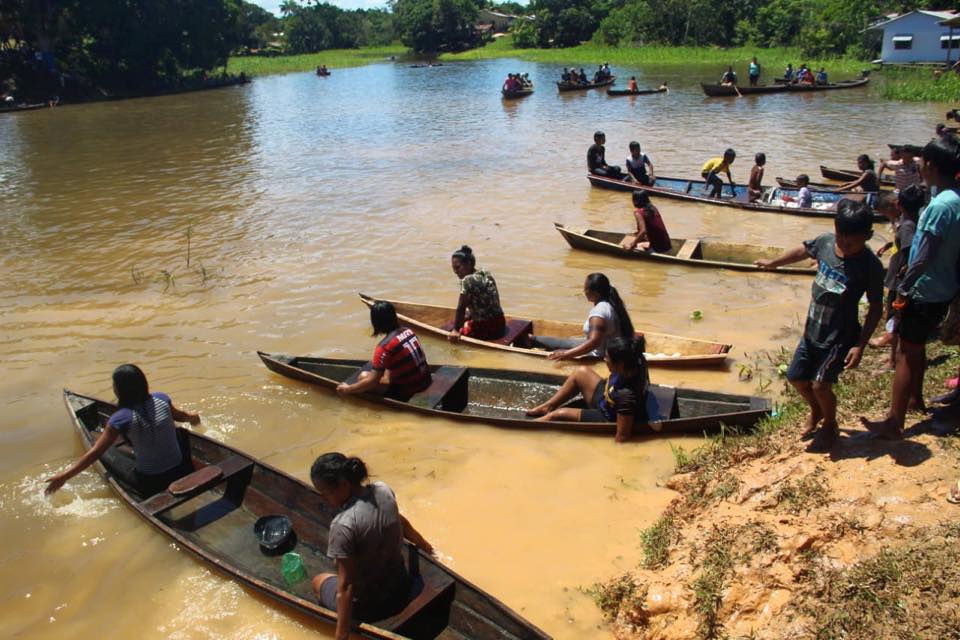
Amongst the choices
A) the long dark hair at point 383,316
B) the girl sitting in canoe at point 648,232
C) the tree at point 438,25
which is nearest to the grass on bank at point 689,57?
the tree at point 438,25

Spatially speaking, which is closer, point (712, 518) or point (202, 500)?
point (712, 518)

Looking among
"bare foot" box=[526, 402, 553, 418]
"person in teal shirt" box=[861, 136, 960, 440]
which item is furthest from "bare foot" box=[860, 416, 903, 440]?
"bare foot" box=[526, 402, 553, 418]

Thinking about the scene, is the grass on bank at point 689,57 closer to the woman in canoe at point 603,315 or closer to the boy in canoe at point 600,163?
the boy in canoe at point 600,163

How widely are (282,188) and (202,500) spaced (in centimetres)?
1336

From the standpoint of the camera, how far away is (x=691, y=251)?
428 inches

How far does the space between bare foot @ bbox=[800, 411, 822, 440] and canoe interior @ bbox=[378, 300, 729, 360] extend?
2.52 metres

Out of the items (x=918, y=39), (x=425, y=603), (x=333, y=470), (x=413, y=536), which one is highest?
(x=918, y=39)

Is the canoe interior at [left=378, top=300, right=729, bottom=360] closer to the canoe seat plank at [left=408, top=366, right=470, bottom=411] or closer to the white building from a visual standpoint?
the canoe seat plank at [left=408, top=366, right=470, bottom=411]

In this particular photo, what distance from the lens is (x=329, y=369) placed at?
7.82 meters

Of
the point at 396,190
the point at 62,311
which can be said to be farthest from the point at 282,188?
the point at 62,311

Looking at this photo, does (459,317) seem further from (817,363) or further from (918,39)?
(918,39)

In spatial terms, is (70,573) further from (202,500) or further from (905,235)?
(905,235)

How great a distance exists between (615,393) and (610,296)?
3.36 feet

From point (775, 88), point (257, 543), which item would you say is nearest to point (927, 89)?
point (775, 88)
